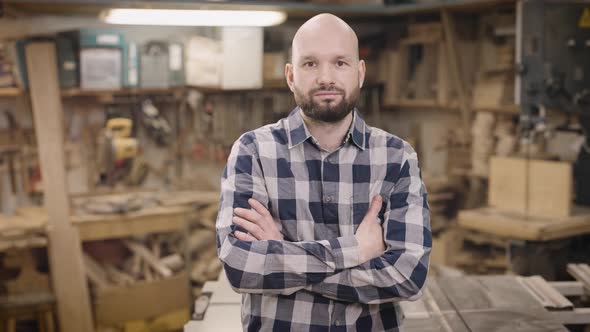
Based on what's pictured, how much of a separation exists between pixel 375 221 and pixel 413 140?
3461 mm

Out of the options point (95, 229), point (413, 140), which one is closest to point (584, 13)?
point (413, 140)

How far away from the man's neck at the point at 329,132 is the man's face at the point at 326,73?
2.0 inches

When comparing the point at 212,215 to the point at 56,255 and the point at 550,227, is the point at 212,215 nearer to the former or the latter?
the point at 56,255

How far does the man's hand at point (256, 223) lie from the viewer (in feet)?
5.46

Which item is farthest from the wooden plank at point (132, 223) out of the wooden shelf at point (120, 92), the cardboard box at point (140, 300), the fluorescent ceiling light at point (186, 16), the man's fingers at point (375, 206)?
Result: the man's fingers at point (375, 206)

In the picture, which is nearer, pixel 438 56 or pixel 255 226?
pixel 255 226

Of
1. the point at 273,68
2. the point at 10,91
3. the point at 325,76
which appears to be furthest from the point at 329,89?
the point at 10,91

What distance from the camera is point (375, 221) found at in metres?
1.72

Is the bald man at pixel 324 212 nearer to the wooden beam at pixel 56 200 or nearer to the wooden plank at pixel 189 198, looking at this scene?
the wooden beam at pixel 56 200

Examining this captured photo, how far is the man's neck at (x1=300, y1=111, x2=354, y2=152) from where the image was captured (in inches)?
70.1

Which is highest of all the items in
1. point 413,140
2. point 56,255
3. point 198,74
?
point 198,74

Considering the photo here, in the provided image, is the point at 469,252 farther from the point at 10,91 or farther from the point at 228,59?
the point at 10,91

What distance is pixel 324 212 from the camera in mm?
1732

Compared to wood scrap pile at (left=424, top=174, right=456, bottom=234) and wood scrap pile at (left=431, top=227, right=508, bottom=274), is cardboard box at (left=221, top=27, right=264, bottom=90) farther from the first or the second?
Answer: wood scrap pile at (left=431, top=227, right=508, bottom=274)
